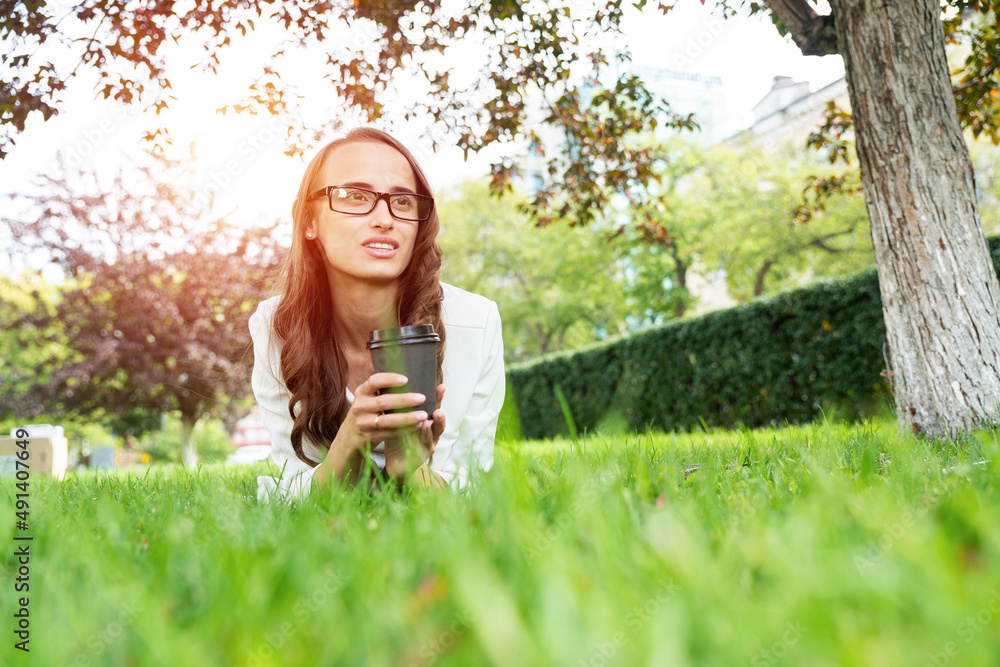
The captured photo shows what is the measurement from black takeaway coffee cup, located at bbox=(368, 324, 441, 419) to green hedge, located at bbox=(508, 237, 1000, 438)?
12.2ft

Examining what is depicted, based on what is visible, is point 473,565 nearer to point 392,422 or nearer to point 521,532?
point 521,532

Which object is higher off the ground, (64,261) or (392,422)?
(64,261)

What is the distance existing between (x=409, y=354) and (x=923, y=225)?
2777 mm

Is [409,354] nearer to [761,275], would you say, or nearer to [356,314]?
[356,314]

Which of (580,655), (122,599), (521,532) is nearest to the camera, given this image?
(580,655)

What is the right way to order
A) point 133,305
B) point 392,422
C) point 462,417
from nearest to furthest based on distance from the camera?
1. point 392,422
2. point 462,417
3. point 133,305

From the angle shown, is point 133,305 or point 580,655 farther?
point 133,305

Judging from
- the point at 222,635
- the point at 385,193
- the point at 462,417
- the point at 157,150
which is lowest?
the point at 462,417

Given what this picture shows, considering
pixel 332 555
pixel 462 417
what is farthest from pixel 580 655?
pixel 462 417

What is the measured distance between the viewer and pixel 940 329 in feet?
10.4

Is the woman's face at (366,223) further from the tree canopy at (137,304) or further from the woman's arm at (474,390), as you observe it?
the tree canopy at (137,304)

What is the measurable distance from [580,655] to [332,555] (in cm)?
64

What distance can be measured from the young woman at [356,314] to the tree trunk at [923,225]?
6.78ft

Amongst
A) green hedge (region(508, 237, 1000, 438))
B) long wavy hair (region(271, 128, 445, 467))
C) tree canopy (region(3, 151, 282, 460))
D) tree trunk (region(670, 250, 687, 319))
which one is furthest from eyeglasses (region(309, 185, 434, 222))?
tree trunk (region(670, 250, 687, 319))
